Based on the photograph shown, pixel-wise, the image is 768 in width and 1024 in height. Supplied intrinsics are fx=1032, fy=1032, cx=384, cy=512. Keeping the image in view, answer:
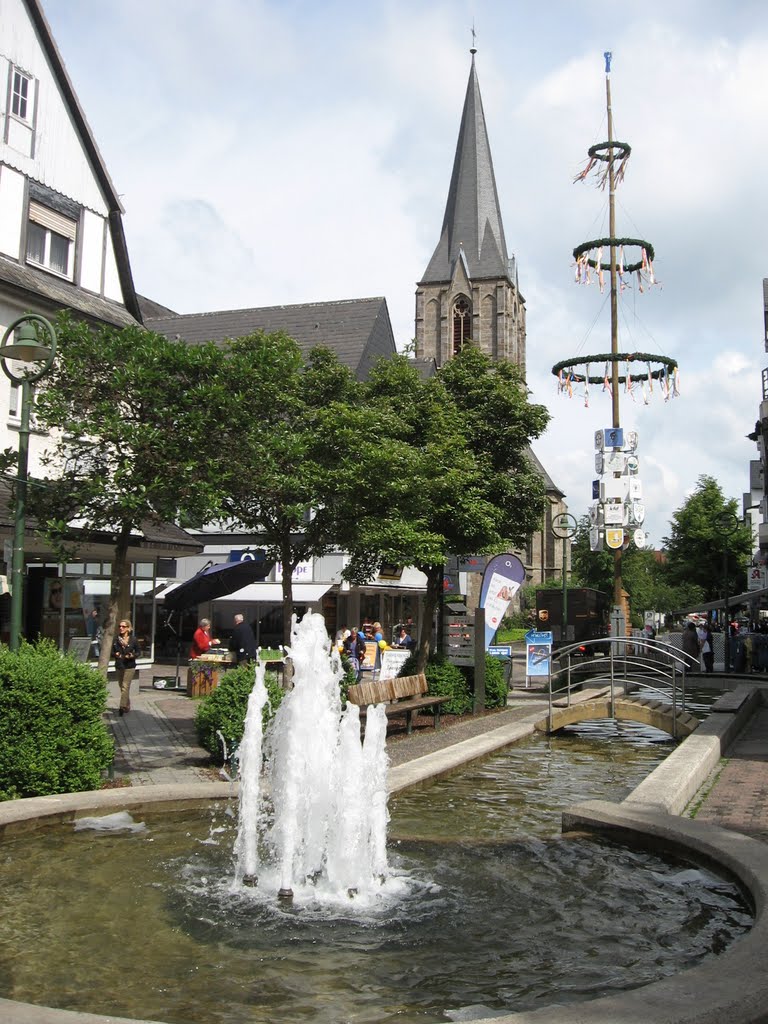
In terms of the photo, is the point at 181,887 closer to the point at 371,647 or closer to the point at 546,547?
the point at 371,647

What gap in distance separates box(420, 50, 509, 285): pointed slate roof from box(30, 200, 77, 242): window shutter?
70.0m

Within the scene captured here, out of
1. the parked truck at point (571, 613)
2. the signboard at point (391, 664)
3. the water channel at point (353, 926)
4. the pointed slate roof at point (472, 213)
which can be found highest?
the pointed slate roof at point (472, 213)

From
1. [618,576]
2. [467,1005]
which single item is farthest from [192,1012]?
[618,576]

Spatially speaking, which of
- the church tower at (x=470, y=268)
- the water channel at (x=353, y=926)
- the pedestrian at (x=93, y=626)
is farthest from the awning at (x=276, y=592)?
the church tower at (x=470, y=268)

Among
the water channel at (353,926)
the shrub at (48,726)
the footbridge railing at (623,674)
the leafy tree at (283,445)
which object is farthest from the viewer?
the footbridge railing at (623,674)

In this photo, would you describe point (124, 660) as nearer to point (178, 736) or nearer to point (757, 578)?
point (178, 736)

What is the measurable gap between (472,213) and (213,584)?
72.7 metres

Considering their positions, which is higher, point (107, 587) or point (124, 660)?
point (107, 587)

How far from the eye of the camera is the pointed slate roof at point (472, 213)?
88875 mm

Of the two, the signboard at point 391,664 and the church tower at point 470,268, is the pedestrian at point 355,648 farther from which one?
the church tower at point 470,268

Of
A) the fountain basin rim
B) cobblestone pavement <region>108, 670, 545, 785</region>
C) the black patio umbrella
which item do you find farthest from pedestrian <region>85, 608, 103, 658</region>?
the fountain basin rim

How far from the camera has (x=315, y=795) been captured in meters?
7.79

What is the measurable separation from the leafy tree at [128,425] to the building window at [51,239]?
1015 centimetres

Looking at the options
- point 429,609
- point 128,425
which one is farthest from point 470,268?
point 128,425
